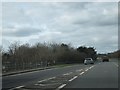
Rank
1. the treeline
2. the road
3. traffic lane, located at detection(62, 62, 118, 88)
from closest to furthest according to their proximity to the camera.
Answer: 1. the road
2. traffic lane, located at detection(62, 62, 118, 88)
3. the treeline

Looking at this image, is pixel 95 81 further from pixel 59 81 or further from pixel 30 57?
pixel 30 57

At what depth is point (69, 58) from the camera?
119688 millimetres

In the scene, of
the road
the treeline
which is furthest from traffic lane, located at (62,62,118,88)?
the treeline

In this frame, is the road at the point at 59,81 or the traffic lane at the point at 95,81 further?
the traffic lane at the point at 95,81

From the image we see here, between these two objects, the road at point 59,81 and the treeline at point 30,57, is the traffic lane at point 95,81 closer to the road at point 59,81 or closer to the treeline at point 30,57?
the road at point 59,81

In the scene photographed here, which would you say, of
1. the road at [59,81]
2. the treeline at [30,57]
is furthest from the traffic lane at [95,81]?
the treeline at [30,57]

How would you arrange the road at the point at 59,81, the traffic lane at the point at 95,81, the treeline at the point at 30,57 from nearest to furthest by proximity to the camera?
1. the road at the point at 59,81
2. the traffic lane at the point at 95,81
3. the treeline at the point at 30,57

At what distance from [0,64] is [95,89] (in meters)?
26.3

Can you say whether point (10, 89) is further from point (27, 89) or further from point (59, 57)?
point (59, 57)

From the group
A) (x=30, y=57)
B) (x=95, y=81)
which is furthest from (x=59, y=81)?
(x=30, y=57)

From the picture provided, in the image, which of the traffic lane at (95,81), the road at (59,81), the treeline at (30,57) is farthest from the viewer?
the treeline at (30,57)

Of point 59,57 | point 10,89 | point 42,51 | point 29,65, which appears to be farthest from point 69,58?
point 10,89

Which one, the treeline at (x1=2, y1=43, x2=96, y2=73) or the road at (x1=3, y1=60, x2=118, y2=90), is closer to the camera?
the road at (x1=3, y1=60, x2=118, y2=90)

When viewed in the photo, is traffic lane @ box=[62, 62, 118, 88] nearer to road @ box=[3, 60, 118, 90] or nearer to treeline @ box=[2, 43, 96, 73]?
road @ box=[3, 60, 118, 90]
